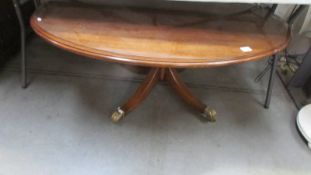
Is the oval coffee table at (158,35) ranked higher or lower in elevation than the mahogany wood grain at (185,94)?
higher

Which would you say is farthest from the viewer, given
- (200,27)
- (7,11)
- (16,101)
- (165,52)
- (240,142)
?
(7,11)

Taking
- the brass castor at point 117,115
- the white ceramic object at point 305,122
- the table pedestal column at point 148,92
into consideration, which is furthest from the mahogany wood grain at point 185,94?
the white ceramic object at point 305,122

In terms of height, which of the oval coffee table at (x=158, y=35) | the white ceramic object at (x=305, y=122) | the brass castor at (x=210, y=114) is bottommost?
the brass castor at (x=210, y=114)

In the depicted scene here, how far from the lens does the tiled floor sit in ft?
3.71

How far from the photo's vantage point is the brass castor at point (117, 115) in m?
1.27

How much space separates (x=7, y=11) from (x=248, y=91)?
1620 mm

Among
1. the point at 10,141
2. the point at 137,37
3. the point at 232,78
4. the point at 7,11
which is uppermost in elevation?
the point at 137,37

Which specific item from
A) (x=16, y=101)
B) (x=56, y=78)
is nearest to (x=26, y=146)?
(x=16, y=101)

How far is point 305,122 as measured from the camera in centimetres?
134

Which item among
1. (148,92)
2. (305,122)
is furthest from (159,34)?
(305,122)

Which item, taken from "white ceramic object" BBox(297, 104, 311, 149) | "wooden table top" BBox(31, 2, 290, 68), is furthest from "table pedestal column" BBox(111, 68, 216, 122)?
"white ceramic object" BBox(297, 104, 311, 149)

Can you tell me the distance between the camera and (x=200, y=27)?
1100mm

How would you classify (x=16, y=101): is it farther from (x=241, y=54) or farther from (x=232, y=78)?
(x=232, y=78)

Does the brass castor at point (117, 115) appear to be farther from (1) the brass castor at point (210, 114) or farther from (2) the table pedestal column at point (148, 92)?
(1) the brass castor at point (210, 114)
